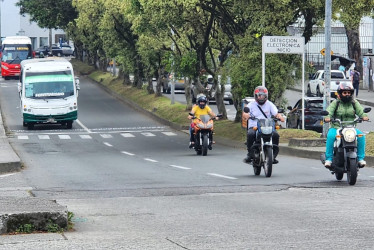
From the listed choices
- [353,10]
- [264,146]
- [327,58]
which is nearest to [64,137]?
[353,10]

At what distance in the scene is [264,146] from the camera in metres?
19.3

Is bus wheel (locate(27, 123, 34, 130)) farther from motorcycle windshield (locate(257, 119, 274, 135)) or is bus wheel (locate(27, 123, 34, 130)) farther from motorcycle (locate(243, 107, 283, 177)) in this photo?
motorcycle windshield (locate(257, 119, 274, 135))

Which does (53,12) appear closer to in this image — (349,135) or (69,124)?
(69,124)

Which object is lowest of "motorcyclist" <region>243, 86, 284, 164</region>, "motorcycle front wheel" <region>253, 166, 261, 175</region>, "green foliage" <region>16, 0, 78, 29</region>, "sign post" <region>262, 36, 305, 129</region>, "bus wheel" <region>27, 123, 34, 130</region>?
"bus wheel" <region>27, 123, 34, 130</region>

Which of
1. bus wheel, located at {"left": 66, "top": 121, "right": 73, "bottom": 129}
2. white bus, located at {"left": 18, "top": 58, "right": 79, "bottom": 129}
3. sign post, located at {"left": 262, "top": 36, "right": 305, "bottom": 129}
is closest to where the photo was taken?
sign post, located at {"left": 262, "top": 36, "right": 305, "bottom": 129}

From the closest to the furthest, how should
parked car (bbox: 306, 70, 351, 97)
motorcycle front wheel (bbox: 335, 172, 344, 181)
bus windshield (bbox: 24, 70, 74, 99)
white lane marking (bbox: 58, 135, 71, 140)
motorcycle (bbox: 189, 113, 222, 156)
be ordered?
motorcycle front wheel (bbox: 335, 172, 344, 181) < motorcycle (bbox: 189, 113, 222, 156) < white lane marking (bbox: 58, 135, 71, 140) < bus windshield (bbox: 24, 70, 74, 99) < parked car (bbox: 306, 70, 351, 97)

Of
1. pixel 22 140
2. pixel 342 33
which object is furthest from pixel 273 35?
pixel 342 33

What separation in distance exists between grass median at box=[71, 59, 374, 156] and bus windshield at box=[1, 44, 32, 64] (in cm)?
485

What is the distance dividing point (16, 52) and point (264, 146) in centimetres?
6796

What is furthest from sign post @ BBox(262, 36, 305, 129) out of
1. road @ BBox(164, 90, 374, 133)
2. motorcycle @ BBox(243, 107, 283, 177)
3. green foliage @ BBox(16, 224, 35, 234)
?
green foliage @ BBox(16, 224, 35, 234)

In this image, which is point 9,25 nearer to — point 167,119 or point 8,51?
point 8,51

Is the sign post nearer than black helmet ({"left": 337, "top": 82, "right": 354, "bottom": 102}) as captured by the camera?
No

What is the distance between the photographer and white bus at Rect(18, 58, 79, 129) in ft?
147

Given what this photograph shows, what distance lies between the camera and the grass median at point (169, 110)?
3116 cm
